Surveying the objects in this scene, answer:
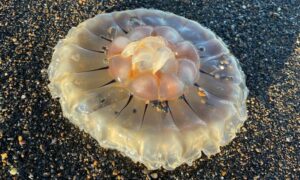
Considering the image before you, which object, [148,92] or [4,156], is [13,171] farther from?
[148,92]

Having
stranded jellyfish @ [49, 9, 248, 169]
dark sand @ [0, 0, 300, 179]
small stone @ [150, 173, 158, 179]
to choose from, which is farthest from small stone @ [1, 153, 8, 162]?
small stone @ [150, 173, 158, 179]

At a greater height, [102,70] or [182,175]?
[102,70]

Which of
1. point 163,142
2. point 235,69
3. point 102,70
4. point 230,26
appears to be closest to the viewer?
point 163,142

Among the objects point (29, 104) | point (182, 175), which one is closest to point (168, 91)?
point (182, 175)

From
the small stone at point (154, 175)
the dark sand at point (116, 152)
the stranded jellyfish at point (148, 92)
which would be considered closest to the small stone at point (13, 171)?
the dark sand at point (116, 152)

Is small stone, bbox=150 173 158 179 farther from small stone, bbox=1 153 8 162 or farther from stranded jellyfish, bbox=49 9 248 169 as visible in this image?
small stone, bbox=1 153 8 162

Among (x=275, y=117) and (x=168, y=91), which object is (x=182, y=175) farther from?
(x=275, y=117)

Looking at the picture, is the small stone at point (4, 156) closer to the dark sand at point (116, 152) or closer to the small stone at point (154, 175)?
the dark sand at point (116, 152)
